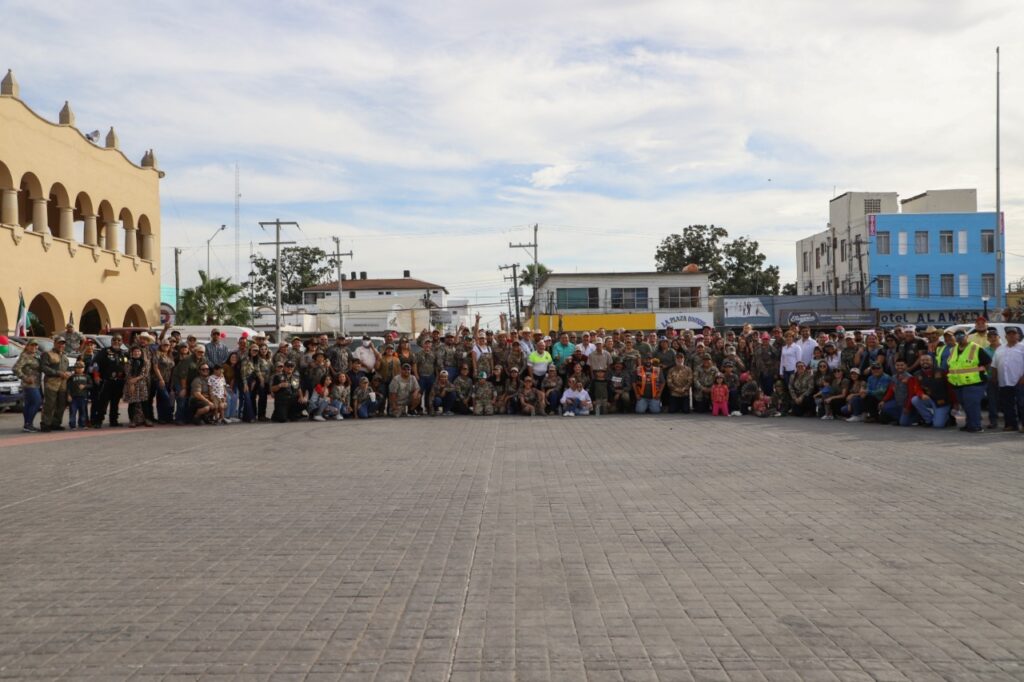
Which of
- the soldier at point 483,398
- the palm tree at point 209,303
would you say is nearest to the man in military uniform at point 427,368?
the soldier at point 483,398

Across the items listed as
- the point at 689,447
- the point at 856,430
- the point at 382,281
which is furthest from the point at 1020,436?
the point at 382,281

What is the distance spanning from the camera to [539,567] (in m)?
6.57

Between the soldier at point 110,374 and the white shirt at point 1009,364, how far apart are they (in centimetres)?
1544

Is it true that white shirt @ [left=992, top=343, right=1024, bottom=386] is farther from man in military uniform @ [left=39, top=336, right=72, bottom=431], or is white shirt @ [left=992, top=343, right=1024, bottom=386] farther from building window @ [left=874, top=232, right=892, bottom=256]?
building window @ [left=874, top=232, right=892, bottom=256]

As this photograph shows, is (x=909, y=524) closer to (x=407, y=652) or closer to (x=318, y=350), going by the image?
(x=407, y=652)

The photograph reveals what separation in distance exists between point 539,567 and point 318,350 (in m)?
14.3

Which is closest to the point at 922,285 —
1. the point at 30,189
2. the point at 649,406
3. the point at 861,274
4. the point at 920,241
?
the point at 920,241

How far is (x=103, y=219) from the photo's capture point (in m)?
39.8

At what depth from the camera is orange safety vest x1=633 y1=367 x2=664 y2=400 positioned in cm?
2064

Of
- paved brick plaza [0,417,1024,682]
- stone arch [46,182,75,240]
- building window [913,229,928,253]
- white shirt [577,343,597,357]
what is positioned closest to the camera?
paved brick plaza [0,417,1024,682]

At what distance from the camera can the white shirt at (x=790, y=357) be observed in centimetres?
2017

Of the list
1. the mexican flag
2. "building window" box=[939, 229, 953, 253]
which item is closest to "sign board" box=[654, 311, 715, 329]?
"building window" box=[939, 229, 953, 253]

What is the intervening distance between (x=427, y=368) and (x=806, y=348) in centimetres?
813

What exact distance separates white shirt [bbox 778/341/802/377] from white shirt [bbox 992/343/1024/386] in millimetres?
4697
